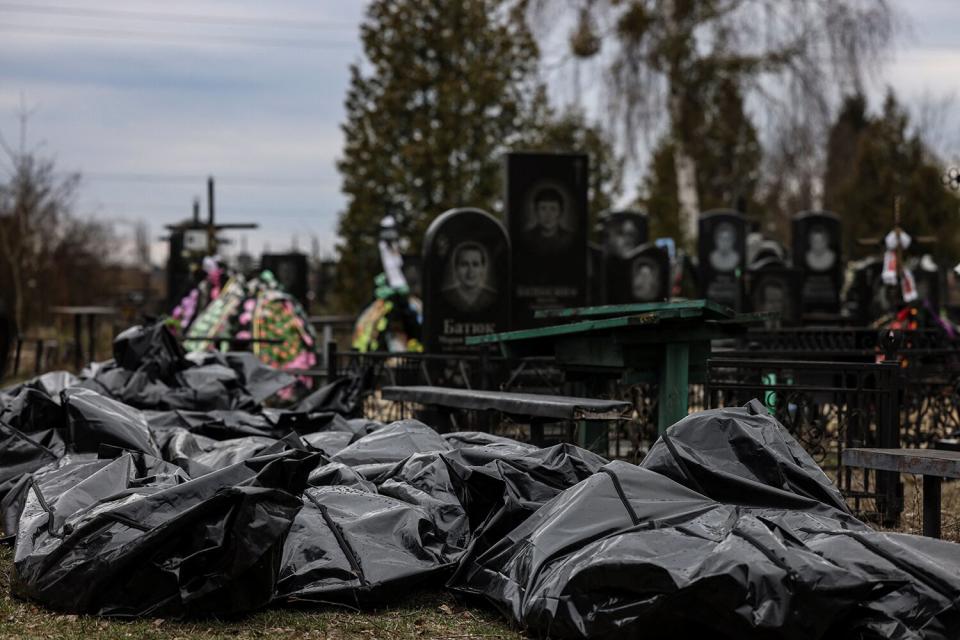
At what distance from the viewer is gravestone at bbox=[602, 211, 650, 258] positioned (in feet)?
90.1

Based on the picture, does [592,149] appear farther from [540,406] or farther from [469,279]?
[540,406]

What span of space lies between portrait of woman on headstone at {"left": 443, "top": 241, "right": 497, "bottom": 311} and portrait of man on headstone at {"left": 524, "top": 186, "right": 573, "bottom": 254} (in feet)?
4.79

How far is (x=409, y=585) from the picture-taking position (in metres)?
5.38

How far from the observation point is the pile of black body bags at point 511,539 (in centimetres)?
432

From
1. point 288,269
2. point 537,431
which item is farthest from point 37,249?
point 537,431

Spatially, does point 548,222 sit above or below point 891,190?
below

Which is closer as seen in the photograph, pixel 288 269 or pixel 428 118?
pixel 288 269

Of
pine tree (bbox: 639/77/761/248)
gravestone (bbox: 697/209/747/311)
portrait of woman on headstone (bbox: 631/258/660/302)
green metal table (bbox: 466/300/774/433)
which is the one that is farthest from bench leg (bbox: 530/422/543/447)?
pine tree (bbox: 639/77/761/248)

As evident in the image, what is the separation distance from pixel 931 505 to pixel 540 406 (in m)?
2.41

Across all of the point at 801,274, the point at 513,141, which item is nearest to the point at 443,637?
the point at 801,274

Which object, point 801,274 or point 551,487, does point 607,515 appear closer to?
point 551,487

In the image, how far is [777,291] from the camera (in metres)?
22.4

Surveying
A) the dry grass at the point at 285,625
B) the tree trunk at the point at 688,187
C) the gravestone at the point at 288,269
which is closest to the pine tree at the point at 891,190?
the tree trunk at the point at 688,187

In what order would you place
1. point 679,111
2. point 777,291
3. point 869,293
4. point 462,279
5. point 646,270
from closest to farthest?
point 462,279 → point 777,291 → point 646,270 → point 869,293 → point 679,111
